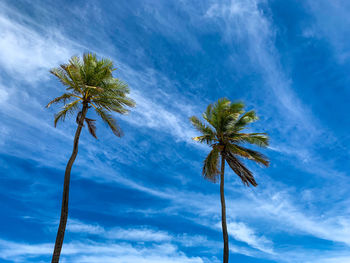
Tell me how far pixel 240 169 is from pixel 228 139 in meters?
2.77

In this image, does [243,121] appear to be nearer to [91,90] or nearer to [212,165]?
[212,165]

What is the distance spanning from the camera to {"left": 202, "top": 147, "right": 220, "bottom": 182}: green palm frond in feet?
71.9

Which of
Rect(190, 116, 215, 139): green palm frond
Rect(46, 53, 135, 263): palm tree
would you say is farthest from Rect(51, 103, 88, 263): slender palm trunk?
Rect(190, 116, 215, 139): green palm frond

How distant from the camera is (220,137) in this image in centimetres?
2217

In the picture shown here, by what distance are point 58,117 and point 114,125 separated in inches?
171

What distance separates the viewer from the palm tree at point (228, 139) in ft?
70.3

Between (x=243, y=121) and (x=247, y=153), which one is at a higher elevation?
(x=243, y=121)

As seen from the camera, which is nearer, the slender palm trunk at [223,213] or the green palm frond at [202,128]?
the slender palm trunk at [223,213]

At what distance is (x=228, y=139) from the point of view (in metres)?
21.9

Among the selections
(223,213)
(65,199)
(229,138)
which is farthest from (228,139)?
(65,199)

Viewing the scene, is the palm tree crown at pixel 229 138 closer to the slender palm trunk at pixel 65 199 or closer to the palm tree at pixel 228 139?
the palm tree at pixel 228 139

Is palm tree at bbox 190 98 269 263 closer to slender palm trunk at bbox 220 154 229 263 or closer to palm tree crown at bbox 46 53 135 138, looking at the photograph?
slender palm trunk at bbox 220 154 229 263

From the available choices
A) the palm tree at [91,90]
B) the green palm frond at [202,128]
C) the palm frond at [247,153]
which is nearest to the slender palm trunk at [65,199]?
the palm tree at [91,90]

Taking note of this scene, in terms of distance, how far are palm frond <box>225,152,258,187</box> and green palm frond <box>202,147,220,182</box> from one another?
38.7 inches
